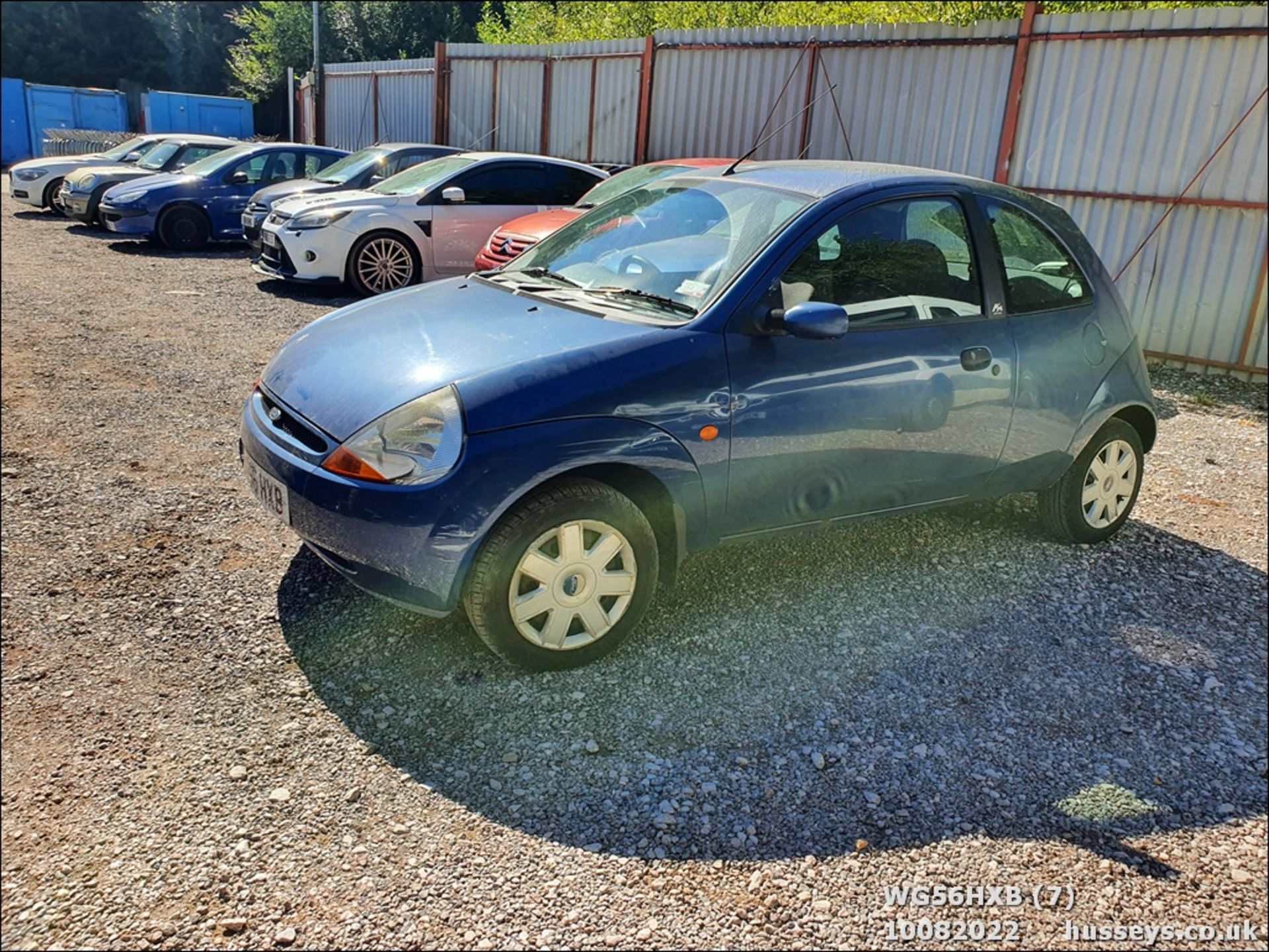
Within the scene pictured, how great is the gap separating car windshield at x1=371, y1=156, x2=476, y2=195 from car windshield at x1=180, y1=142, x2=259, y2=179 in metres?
3.84


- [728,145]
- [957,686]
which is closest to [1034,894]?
[957,686]

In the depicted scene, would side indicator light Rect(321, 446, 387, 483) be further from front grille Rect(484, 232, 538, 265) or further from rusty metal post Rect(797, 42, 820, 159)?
rusty metal post Rect(797, 42, 820, 159)

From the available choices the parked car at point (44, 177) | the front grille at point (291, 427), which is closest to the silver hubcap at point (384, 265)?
the front grille at point (291, 427)

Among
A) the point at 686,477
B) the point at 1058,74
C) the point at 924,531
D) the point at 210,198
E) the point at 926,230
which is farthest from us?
the point at 210,198

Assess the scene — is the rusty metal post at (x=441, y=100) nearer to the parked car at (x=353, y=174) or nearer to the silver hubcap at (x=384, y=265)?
the parked car at (x=353, y=174)

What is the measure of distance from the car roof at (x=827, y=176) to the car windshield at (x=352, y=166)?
842 cm

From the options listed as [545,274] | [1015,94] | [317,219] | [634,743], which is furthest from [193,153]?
[634,743]

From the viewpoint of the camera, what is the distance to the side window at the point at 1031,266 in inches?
173

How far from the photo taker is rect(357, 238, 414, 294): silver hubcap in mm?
10344

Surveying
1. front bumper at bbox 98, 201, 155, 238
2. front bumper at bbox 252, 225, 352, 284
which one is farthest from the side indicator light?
front bumper at bbox 98, 201, 155, 238

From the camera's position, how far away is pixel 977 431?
4.29m

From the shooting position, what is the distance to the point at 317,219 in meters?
10.3

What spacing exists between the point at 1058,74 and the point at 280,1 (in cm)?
3448

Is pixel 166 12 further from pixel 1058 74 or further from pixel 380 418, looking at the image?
pixel 380 418
